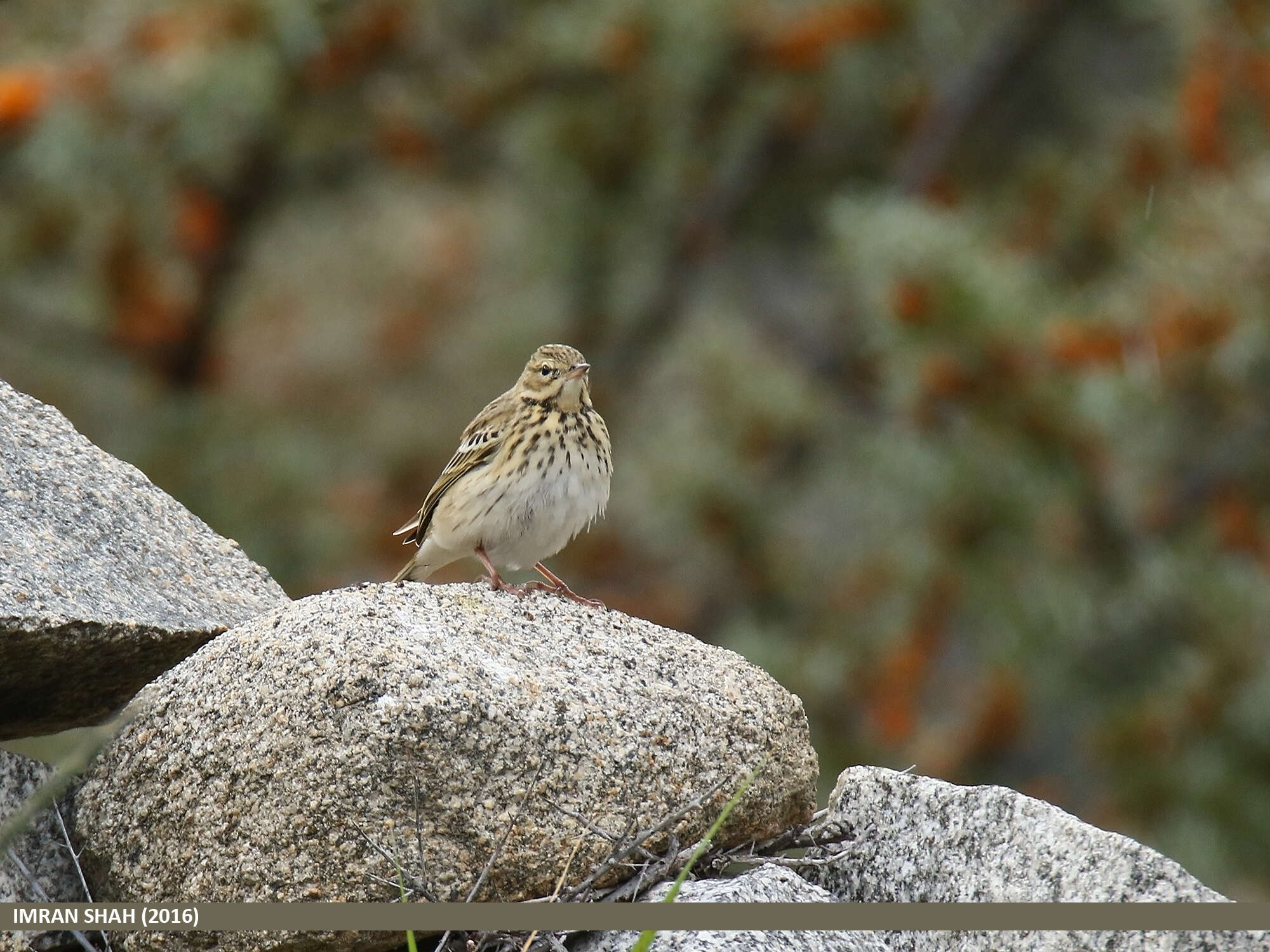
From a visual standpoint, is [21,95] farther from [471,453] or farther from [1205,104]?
[1205,104]

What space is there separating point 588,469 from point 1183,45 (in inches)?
200

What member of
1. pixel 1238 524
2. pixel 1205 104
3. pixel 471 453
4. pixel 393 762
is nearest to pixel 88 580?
pixel 393 762

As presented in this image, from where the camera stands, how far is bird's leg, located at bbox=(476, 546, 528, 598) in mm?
4645

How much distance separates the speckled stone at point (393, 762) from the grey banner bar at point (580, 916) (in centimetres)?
4

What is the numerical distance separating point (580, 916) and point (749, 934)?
0.35 metres

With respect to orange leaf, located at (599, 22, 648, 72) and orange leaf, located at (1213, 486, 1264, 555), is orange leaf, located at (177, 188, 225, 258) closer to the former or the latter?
orange leaf, located at (599, 22, 648, 72)

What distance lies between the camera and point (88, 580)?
395 cm

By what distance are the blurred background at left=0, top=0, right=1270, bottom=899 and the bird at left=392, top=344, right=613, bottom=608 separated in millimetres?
2318

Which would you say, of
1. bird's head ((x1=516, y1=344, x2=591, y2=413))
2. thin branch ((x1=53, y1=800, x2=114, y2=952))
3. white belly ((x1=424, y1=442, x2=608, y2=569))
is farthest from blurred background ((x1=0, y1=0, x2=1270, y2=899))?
thin branch ((x1=53, y1=800, x2=114, y2=952))

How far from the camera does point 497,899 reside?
354cm

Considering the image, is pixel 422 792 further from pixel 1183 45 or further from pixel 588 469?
pixel 1183 45

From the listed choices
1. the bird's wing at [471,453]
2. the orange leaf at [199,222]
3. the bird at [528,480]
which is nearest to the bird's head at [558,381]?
the bird at [528,480]

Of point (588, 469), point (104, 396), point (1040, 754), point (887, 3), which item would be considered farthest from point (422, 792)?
point (104, 396)

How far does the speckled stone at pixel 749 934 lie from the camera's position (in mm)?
3393
